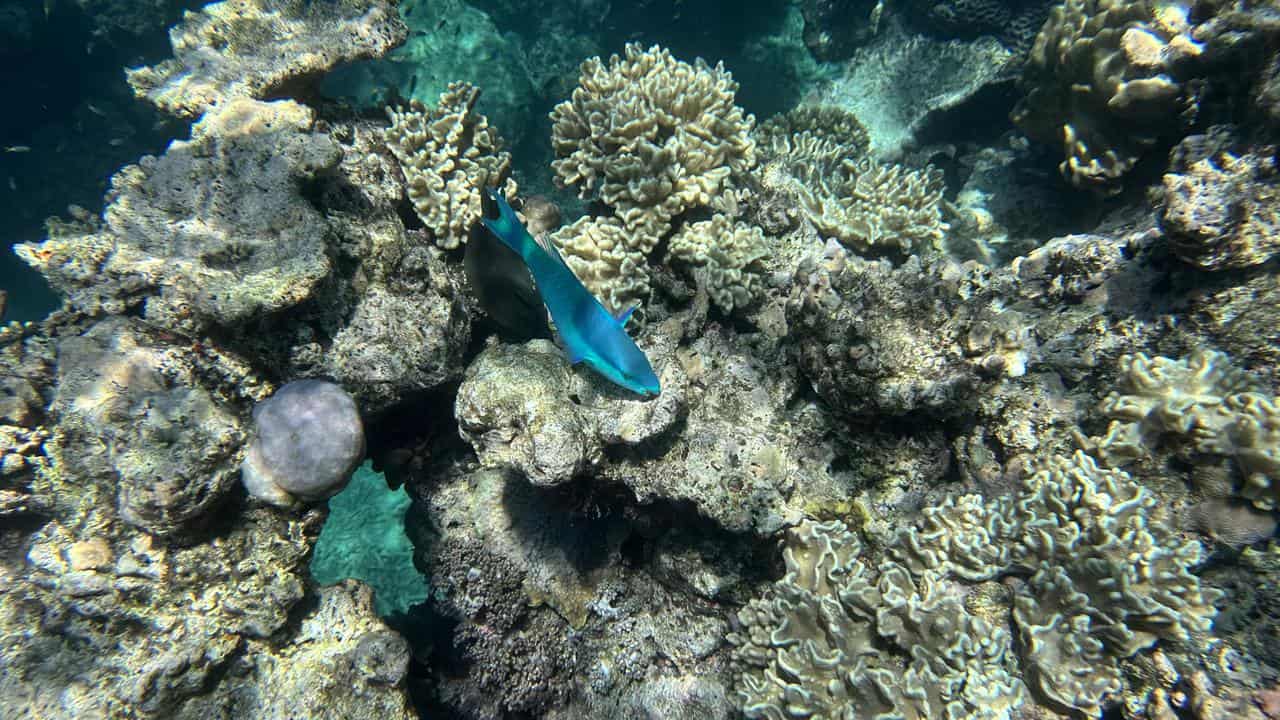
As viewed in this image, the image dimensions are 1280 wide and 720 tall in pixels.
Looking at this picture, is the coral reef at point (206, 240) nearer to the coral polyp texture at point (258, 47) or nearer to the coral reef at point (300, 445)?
the coral reef at point (300, 445)

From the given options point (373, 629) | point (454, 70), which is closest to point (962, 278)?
point (373, 629)

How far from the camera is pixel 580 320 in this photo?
7.61 feet

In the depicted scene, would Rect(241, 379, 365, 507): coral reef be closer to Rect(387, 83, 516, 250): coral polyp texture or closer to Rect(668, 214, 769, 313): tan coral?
Rect(387, 83, 516, 250): coral polyp texture

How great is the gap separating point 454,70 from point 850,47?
6.82 meters

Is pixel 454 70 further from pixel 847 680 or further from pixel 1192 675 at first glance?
pixel 1192 675

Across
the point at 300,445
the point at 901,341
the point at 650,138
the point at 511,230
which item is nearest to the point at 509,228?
the point at 511,230

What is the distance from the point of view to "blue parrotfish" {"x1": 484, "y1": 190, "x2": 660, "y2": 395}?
2289 mm

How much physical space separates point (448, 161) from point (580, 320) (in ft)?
7.80

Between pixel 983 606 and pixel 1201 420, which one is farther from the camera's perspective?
pixel 983 606

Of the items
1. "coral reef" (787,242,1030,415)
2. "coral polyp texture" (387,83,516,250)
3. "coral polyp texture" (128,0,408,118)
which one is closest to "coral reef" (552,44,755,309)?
"coral polyp texture" (387,83,516,250)

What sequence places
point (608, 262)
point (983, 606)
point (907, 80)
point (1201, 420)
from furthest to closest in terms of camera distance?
point (907, 80)
point (608, 262)
point (983, 606)
point (1201, 420)

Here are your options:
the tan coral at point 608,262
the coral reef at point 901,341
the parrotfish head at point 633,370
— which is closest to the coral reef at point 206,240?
the tan coral at point 608,262

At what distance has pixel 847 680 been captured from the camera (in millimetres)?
2541

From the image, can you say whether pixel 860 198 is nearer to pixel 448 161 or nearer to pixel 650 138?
pixel 650 138
